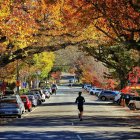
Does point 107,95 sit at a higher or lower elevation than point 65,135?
higher

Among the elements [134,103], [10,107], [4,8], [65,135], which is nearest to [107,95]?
[134,103]

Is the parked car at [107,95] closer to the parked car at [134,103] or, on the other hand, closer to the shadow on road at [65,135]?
the parked car at [134,103]

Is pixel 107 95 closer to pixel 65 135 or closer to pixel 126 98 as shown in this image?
pixel 126 98

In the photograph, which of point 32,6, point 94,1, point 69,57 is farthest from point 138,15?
point 69,57

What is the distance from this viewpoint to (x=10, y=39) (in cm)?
3609

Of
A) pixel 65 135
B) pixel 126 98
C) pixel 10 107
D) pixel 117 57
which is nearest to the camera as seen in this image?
pixel 65 135

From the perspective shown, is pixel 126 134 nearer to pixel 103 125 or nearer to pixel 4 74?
pixel 103 125

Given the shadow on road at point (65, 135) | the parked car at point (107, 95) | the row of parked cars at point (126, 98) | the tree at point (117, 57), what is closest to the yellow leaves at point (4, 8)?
the shadow on road at point (65, 135)

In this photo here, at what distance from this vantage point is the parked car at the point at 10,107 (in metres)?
39.7

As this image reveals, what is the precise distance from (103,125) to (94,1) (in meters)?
7.30

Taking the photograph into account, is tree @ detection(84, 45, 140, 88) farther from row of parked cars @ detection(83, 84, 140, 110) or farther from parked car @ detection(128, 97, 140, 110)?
parked car @ detection(128, 97, 140, 110)

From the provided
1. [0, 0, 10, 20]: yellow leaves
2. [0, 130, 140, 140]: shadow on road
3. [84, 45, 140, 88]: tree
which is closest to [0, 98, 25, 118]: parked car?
[0, 0, 10, 20]: yellow leaves

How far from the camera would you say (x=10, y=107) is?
39.8 meters

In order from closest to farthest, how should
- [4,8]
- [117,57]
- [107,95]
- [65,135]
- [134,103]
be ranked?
[65,135]
[4,8]
[134,103]
[117,57]
[107,95]
